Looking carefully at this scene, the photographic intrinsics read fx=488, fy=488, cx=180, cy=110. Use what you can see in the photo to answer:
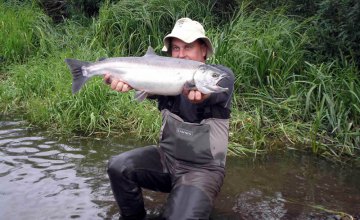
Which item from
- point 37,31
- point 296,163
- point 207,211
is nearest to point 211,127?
point 207,211

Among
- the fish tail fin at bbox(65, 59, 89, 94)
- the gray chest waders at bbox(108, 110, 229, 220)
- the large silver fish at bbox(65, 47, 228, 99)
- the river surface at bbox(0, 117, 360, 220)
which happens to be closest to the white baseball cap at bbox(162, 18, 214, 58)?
the large silver fish at bbox(65, 47, 228, 99)

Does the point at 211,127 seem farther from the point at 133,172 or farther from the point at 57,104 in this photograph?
the point at 57,104

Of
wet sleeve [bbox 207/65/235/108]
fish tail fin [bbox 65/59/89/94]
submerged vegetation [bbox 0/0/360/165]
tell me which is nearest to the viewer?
wet sleeve [bbox 207/65/235/108]

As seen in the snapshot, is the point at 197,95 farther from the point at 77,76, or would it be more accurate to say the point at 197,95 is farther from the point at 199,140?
the point at 77,76

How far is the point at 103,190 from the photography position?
15.3 feet

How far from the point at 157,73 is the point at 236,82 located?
3356 mm

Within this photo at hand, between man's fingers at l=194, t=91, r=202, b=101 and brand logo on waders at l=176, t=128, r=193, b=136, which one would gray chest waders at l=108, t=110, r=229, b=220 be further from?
man's fingers at l=194, t=91, r=202, b=101

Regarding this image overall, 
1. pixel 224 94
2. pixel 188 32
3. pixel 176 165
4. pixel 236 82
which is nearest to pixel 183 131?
pixel 176 165

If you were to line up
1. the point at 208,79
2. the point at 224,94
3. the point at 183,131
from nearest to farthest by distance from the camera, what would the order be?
the point at 208,79 < the point at 224,94 < the point at 183,131

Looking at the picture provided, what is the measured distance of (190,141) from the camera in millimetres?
3754

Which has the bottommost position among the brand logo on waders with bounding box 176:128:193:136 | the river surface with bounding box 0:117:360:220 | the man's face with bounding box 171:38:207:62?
the river surface with bounding box 0:117:360:220

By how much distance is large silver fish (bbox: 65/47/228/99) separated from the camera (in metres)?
3.38

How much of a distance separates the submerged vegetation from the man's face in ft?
6.62

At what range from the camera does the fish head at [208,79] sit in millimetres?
3359
